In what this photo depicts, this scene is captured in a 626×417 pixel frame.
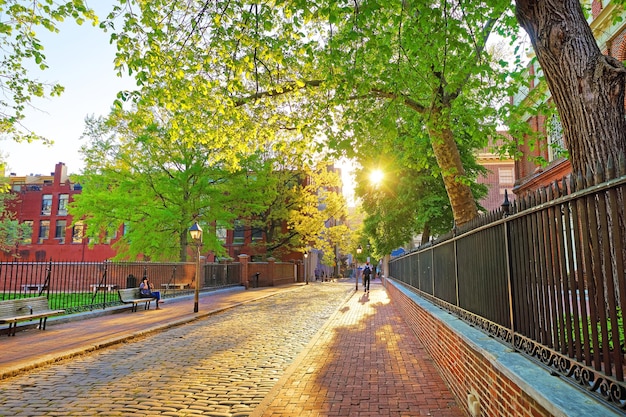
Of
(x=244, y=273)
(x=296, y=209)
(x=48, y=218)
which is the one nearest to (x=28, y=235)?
(x=48, y=218)

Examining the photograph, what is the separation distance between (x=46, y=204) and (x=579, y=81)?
59621 mm

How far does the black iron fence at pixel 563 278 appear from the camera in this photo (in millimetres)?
2445

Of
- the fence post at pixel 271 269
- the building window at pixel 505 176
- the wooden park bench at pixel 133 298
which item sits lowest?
the wooden park bench at pixel 133 298

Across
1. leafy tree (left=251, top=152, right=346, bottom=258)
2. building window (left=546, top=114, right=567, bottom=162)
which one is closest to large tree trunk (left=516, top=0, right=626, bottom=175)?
building window (left=546, top=114, right=567, bottom=162)

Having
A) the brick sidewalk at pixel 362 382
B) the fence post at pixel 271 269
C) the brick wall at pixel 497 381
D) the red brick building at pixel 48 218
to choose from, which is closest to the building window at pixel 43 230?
the red brick building at pixel 48 218

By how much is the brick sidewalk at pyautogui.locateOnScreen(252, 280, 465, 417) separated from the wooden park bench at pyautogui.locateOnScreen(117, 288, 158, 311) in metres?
8.37

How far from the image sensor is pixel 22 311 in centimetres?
1049

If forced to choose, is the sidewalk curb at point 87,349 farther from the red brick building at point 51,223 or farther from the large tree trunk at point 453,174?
the red brick building at point 51,223

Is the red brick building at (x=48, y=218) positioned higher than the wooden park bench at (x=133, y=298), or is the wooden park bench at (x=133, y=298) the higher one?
the red brick building at (x=48, y=218)

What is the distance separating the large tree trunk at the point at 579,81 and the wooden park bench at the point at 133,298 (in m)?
14.5

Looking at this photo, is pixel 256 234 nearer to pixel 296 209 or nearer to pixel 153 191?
pixel 296 209

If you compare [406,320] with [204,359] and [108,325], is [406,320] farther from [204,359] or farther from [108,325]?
[108,325]

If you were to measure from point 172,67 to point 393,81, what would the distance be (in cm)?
519

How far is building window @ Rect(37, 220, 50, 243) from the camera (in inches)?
2014
